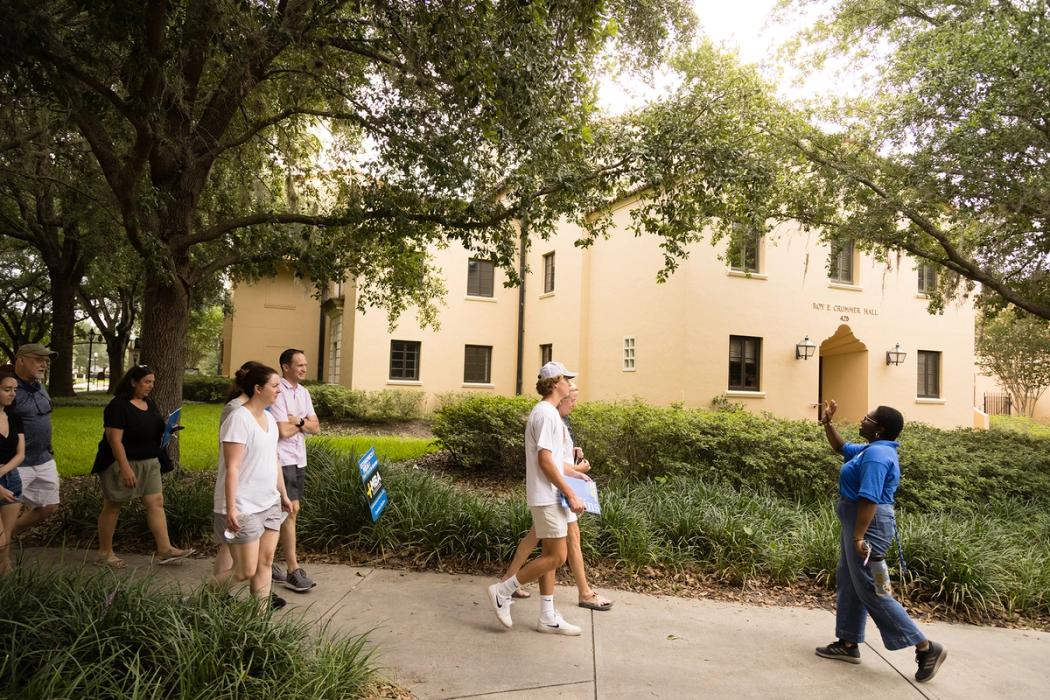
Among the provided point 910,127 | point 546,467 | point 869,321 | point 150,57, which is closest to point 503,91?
point 150,57

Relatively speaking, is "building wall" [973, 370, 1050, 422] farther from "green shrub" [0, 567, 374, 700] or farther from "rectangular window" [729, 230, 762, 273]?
"green shrub" [0, 567, 374, 700]

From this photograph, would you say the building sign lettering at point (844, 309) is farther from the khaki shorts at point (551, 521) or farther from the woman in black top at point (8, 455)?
the woman in black top at point (8, 455)

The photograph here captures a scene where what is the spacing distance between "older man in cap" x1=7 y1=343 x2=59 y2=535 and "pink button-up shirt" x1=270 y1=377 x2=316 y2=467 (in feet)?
6.20

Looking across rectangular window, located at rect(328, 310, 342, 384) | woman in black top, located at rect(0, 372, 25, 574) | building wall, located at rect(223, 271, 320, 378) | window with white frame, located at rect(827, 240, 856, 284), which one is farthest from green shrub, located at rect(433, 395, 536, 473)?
building wall, located at rect(223, 271, 320, 378)

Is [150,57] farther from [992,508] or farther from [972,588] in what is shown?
[992,508]

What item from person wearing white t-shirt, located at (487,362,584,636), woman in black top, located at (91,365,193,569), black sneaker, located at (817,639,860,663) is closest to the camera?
black sneaker, located at (817,639,860,663)

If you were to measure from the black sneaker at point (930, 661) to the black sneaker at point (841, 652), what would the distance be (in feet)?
1.19

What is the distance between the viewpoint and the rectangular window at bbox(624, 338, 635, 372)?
60.2 feet

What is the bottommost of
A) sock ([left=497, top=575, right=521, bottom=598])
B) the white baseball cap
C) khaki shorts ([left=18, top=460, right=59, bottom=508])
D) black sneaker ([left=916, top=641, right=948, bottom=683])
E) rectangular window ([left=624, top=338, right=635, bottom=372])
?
black sneaker ([left=916, top=641, right=948, bottom=683])

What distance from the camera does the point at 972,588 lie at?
206 inches

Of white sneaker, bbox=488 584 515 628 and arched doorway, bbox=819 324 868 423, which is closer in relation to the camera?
white sneaker, bbox=488 584 515 628

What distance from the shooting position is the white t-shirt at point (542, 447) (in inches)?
172

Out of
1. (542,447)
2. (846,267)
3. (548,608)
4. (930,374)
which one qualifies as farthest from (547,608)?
(930,374)

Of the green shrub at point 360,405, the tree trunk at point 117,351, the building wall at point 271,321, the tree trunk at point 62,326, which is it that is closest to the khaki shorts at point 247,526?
the green shrub at point 360,405
